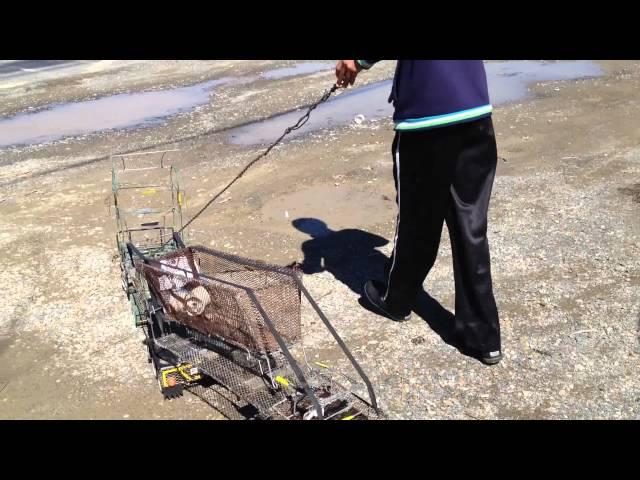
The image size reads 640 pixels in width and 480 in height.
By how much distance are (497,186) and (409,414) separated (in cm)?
431

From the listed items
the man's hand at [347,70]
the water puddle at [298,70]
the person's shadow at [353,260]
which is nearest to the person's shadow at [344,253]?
the person's shadow at [353,260]

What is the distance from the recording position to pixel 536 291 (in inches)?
214

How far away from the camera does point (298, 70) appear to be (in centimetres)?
1509

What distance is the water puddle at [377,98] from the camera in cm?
1050

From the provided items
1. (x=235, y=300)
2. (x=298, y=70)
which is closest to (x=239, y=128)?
(x=298, y=70)

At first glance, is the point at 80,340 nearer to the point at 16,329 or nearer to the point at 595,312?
the point at 16,329

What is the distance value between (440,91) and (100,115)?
9.38 metres

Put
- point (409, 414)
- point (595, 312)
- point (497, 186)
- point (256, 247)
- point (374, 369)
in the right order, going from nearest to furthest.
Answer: point (409, 414) < point (374, 369) < point (595, 312) < point (256, 247) < point (497, 186)

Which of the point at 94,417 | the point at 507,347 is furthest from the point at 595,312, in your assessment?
the point at 94,417

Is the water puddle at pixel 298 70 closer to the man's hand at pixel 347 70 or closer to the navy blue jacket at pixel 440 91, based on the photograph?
the man's hand at pixel 347 70

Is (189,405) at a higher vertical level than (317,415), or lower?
lower

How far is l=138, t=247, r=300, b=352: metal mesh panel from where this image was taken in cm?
399

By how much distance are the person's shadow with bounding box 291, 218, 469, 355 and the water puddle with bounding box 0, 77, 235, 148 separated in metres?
5.76

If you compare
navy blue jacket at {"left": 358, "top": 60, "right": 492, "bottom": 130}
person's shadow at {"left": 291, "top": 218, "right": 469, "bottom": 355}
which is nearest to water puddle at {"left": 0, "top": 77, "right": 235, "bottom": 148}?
person's shadow at {"left": 291, "top": 218, "right": 469, "bottom": 355}
